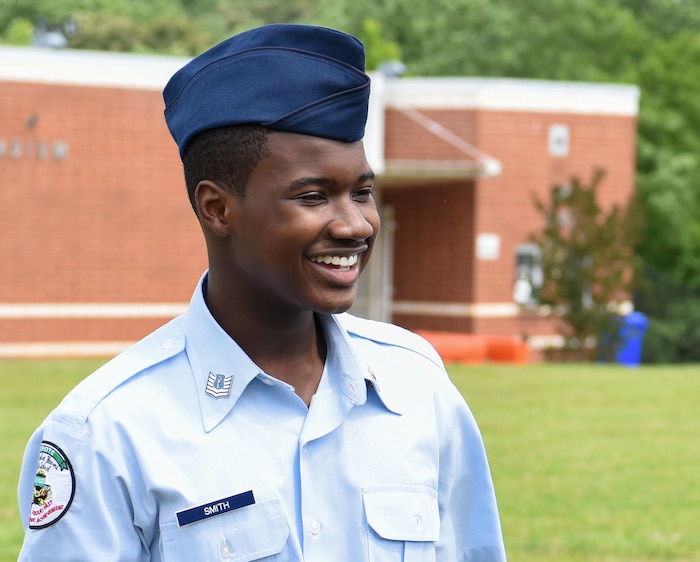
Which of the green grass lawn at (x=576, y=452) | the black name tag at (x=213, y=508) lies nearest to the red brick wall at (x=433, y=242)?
the green grass lawn at (x=576, y=452)

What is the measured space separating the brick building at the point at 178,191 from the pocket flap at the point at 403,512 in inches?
777

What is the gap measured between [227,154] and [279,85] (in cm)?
15

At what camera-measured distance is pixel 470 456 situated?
2.49 meters

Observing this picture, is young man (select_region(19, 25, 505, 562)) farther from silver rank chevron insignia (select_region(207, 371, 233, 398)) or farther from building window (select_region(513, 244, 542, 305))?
building window (select_region(513, 244, 542, 305))

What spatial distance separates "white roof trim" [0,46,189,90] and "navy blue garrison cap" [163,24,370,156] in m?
19.9

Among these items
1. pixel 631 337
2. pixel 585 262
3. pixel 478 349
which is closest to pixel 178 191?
pixel 478 349

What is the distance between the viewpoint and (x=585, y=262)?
24.4 metres

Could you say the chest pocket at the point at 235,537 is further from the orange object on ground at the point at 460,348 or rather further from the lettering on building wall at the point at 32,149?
the lettering on building wall at the point at 32,149

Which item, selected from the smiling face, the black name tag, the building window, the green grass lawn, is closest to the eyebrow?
the smiling face

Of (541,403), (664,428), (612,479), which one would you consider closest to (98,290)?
(541,403)

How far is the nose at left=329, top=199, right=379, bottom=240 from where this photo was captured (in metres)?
2.22

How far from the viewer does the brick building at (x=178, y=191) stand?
22406mm

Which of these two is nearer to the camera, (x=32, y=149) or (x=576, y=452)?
(x=576, y=452)

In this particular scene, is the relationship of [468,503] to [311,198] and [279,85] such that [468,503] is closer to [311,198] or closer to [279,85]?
[311,198]
